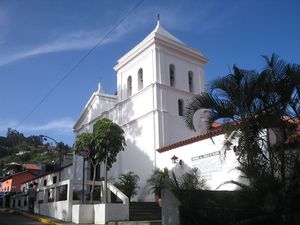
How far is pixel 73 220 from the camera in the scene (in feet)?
53.3

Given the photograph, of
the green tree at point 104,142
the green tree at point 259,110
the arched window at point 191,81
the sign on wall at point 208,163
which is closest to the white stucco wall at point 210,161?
the sign on wall at point 208,163

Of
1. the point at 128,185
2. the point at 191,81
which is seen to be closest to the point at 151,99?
the point at 191,81

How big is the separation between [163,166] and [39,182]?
61.0 feet

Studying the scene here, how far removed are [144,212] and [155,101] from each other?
8056 millimetres

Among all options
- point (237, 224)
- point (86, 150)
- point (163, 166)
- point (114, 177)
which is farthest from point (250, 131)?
point (114, 177)

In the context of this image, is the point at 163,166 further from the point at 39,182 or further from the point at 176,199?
the point at 39,182

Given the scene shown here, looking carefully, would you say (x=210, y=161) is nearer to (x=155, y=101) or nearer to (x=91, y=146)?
(x=91, y=146)

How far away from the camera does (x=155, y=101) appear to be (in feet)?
76.4

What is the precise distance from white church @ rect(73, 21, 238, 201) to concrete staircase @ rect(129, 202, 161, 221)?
280 centimetres

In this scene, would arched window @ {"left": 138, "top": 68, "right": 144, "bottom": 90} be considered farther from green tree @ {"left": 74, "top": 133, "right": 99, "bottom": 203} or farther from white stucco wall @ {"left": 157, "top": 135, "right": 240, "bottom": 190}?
green tree @ {"left": 74, "top": 133, "right": 99, "bottom": 203}

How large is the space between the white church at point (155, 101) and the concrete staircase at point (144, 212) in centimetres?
280

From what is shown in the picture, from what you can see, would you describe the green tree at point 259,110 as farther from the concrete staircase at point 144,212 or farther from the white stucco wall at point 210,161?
the concrete staircase at point 144,212

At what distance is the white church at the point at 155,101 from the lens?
22.2 meters

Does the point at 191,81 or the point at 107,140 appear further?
the point at 191,81
